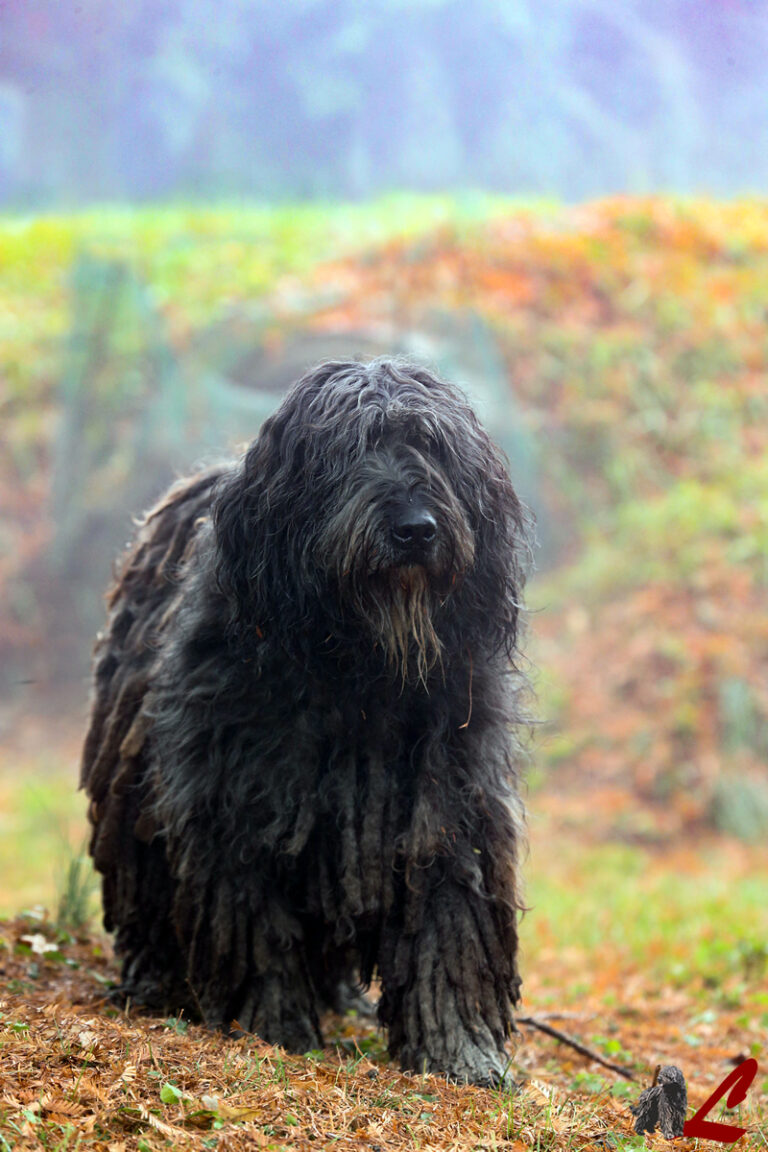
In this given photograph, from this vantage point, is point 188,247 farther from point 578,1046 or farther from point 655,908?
point 578,1046

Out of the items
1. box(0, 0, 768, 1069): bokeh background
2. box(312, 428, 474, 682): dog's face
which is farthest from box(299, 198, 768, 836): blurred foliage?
box(312, 428, 474, 682): dog's face

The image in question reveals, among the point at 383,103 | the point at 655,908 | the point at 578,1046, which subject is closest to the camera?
the point at 578,1046

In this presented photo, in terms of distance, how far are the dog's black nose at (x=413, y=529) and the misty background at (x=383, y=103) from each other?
6.68 metres

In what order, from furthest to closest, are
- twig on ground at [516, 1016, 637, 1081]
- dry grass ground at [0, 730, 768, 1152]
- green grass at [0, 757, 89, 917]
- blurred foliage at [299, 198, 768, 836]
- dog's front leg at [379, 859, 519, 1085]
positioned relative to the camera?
blurred foliage at [299, 198, 768, 836], green grass at [0, 757, 89, 917], twig on ground at [516, 1016, 637, 1081], dog's front leg at [379, 859, 519, 1085], dry grass ground at [0, 730, 768, 1152]

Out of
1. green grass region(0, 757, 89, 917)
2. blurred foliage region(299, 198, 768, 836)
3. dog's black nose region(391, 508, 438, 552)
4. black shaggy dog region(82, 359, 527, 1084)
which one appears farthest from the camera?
blurred foliage region(299, 198, 768, 836)

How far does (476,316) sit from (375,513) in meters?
13.9

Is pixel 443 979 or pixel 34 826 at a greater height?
pixel 34 826

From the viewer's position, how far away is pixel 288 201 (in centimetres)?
1864

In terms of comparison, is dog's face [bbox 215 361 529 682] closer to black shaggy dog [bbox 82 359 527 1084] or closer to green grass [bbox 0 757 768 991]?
black shaggy dog [bbox 82 359 527 1084]

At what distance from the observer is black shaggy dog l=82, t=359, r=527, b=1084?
4.35 metres

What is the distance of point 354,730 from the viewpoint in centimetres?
450

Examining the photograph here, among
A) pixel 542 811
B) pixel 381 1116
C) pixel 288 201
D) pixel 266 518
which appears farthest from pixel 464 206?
pixel 381 1116

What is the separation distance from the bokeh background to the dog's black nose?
6.10m

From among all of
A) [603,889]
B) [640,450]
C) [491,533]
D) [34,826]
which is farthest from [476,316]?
[491,533]
